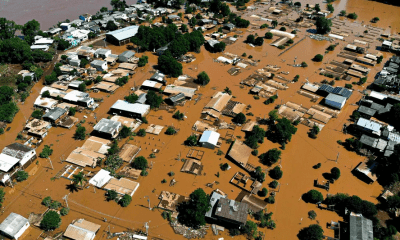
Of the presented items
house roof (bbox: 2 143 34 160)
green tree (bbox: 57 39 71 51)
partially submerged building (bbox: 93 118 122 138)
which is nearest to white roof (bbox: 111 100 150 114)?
partially submerged building (bbox: 93 118 122 138)

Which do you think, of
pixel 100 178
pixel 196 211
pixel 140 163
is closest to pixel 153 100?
pixel 140 163

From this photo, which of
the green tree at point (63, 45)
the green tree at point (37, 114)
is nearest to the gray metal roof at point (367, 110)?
the green tree at point (37, 114)

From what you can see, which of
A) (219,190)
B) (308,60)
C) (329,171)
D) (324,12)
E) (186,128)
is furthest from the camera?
(324,12)

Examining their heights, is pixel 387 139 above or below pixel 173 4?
below

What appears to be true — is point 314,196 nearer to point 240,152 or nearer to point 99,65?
point 240,152

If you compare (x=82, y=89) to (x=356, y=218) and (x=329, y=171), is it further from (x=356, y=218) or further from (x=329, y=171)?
(x=356, y=218)

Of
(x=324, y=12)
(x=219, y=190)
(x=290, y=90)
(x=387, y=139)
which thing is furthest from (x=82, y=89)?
(x=324, y=12)
